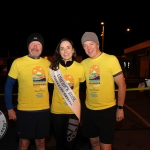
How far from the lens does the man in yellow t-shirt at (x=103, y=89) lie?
3.35 metres

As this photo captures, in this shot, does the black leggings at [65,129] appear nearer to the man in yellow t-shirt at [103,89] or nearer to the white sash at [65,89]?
the white sash at [65,89]

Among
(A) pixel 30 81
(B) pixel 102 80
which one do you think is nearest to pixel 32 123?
(A) pixel 30 81

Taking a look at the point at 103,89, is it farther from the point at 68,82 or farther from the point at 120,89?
the point at 68,82

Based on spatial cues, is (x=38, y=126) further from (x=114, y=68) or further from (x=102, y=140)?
(x=114, y=68)

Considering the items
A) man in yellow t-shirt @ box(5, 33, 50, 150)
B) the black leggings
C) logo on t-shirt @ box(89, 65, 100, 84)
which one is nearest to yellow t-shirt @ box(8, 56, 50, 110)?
man in yellow t-shirt @ box(5, 33, 50, 150)

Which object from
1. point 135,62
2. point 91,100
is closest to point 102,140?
point 91,100

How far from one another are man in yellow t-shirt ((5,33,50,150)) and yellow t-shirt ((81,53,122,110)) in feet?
2.09

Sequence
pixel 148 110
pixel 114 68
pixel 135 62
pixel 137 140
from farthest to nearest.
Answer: pixel 135 62 → pixel 148 110 → pixel 137 140 → pixel 114 68

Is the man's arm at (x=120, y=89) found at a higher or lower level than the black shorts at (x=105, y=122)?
higher

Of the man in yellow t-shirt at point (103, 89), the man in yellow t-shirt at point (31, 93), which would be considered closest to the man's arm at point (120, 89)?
the man in yellow t-shirt at point (103, 89)

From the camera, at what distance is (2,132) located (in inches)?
142

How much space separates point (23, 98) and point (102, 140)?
126cm

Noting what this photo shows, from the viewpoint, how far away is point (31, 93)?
10.9 ft

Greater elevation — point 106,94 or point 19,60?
point 19,60
